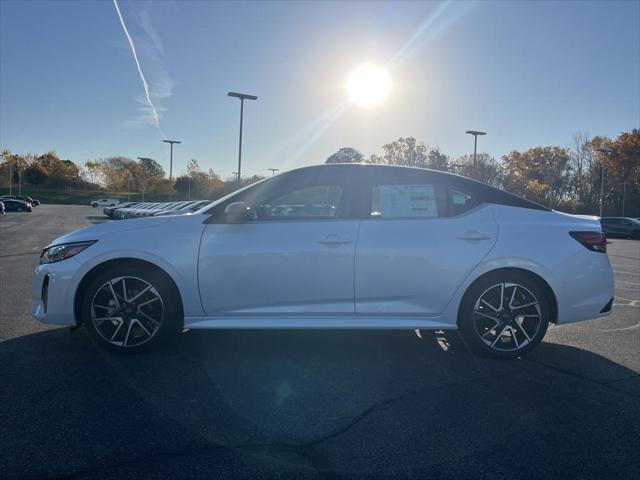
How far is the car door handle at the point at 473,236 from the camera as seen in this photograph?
156 inches

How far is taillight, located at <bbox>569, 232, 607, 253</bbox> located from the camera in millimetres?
4078

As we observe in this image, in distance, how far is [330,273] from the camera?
12.7 ft

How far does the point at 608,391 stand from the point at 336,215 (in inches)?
95.6

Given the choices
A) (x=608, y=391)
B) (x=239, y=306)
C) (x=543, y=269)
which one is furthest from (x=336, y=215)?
(x=608, y=391)

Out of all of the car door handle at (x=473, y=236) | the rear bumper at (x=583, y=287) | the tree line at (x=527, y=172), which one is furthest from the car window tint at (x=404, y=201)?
the tree line at (x=527, y=172)

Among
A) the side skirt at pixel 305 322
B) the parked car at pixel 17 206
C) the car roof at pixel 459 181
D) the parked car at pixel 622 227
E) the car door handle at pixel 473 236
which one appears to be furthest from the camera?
the parked car at pixel 17 206

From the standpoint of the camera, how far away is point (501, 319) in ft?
13.2

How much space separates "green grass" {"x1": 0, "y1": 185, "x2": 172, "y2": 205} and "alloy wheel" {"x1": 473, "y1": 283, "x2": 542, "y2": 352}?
86220 mm

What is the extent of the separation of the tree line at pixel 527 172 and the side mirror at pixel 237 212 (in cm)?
Answer: 2874

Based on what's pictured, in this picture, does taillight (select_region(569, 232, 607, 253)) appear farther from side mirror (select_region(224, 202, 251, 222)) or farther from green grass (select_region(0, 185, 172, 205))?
green grass (select_region(0, 185, 172, 205))

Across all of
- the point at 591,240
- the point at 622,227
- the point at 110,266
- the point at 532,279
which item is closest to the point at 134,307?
the point at 110,266

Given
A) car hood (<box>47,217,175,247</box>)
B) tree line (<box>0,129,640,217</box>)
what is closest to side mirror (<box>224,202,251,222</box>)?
car hood (<box>47,217,175,247</box>)

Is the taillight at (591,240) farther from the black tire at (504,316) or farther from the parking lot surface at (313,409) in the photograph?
the parking lot surface at (313,409)

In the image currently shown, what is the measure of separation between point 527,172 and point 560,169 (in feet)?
15.3
